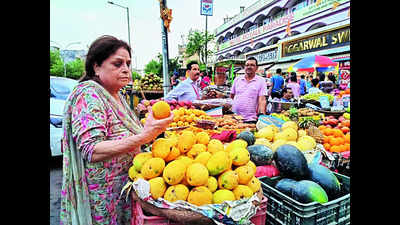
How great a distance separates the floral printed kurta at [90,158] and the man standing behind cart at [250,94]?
3471 mm

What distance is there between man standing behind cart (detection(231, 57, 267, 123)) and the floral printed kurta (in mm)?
3471

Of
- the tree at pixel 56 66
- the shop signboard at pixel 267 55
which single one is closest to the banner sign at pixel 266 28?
the shop signboard at pixel 267 55

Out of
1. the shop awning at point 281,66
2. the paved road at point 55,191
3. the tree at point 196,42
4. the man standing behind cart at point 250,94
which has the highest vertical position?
the tree at point 196,42

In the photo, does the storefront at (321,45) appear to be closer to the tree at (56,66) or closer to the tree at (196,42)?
the tree at (196,42)

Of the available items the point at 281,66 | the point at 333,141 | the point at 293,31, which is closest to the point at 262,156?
the point at 333,141

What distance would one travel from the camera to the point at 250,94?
4926 millimetres

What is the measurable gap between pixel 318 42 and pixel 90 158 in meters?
21.2

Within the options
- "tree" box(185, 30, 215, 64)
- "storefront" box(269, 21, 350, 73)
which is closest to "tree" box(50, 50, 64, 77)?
"tree" box(185, 30, 215, 64)

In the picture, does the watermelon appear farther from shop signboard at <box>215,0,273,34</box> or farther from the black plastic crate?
shop signboard at <box>215,0,273,34</box>

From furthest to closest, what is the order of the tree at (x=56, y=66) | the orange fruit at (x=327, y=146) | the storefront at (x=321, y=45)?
the tree at (x=56, y=66), the storefront at (x=321, y=45), the orange fruit at (x=327, y=146)

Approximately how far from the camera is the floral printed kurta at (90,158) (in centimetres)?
143
